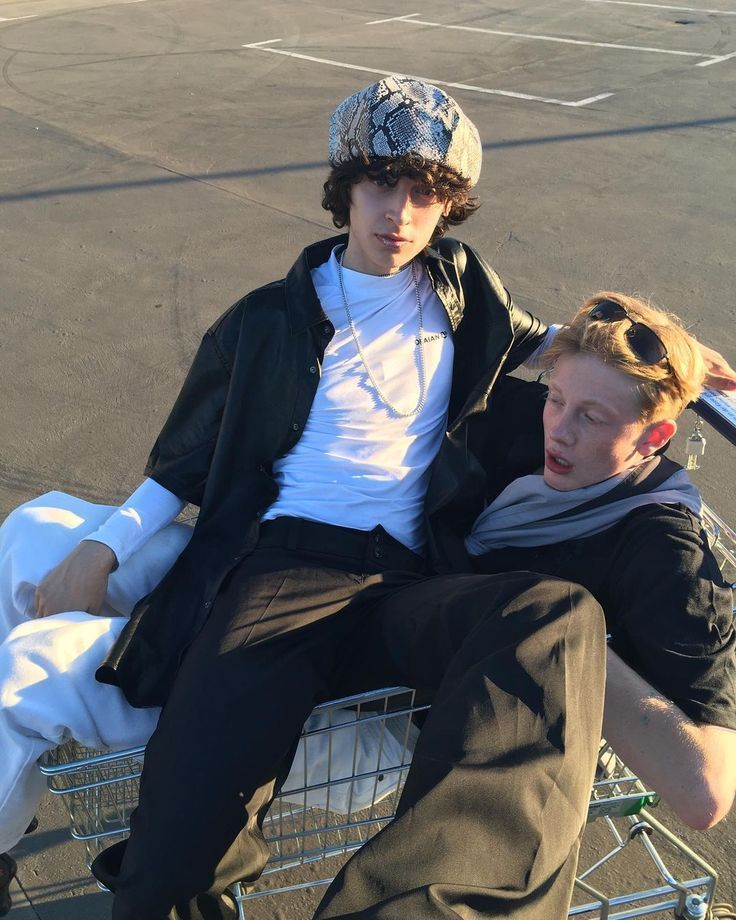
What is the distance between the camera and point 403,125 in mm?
2271

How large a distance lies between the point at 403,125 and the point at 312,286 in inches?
17.9

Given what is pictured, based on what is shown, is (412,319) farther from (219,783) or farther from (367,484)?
(219,783)

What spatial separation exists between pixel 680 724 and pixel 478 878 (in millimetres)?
616

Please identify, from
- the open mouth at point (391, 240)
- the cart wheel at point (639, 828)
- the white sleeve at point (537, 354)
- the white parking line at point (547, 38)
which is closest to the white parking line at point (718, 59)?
the white parking line at point (547, 38)

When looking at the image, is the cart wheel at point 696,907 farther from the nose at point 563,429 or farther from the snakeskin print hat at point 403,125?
the snakeskin print hat at point 403,125

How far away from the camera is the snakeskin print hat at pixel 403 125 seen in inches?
89.5

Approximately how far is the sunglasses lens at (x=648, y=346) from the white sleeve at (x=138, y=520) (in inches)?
46.8

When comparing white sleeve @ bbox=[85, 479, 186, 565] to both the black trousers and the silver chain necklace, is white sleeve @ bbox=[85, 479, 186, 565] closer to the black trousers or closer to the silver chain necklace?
the black trousers

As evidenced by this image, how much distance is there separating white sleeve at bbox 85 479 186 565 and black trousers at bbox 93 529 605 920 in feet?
0.90

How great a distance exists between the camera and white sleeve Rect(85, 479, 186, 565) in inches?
89.5

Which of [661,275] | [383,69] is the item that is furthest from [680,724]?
[383,69]

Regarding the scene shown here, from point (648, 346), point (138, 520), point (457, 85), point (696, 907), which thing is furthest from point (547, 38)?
point (696, 907)

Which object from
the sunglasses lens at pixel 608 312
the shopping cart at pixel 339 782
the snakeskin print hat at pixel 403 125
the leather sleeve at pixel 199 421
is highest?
the snakeskin print hat at pixel 403 125

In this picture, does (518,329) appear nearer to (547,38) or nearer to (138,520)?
(138,520)
